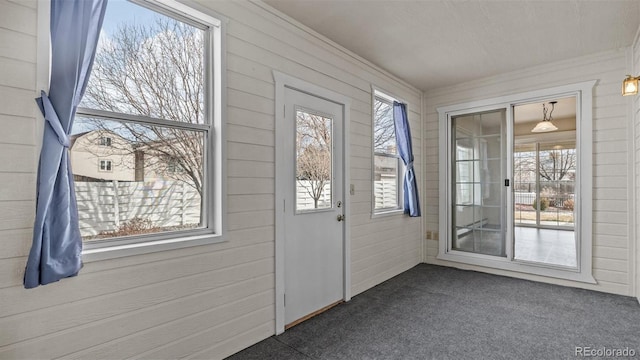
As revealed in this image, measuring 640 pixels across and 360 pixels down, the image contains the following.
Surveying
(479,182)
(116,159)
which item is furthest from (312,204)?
(479,182)

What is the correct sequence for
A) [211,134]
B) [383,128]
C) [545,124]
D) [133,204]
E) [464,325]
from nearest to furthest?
[133,204] → [211,134] → [464,325] → [383,128] → [545,124]

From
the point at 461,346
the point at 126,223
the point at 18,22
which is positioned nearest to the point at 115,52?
the point at 18,22

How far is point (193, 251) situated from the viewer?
6.59ft

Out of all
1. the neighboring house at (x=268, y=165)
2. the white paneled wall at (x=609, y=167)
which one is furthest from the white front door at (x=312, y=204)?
the white paneled wall at (x=609, y=167)

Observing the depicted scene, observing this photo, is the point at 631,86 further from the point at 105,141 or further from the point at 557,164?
the point at 557,164

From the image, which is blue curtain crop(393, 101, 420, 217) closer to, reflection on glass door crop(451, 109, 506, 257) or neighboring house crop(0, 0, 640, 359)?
neighboring house crop(0, 0, 640, 359)

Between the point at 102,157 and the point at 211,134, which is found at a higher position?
the point at 211,134

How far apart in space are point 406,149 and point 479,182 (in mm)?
1145

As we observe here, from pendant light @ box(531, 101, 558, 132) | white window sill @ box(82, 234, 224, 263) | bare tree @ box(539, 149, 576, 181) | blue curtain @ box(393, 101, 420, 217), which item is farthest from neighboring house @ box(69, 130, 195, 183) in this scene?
bare tree @ box(539, 149, 576, 181)

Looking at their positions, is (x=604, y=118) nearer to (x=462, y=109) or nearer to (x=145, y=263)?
(x=462, y=109)

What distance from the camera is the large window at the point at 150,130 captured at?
1697 mm

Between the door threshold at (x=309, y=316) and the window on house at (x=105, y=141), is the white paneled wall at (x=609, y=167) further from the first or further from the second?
the window on house at (x=105, y=141)

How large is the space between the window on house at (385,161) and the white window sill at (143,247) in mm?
2163

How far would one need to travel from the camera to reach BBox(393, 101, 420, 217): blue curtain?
4062 mm
